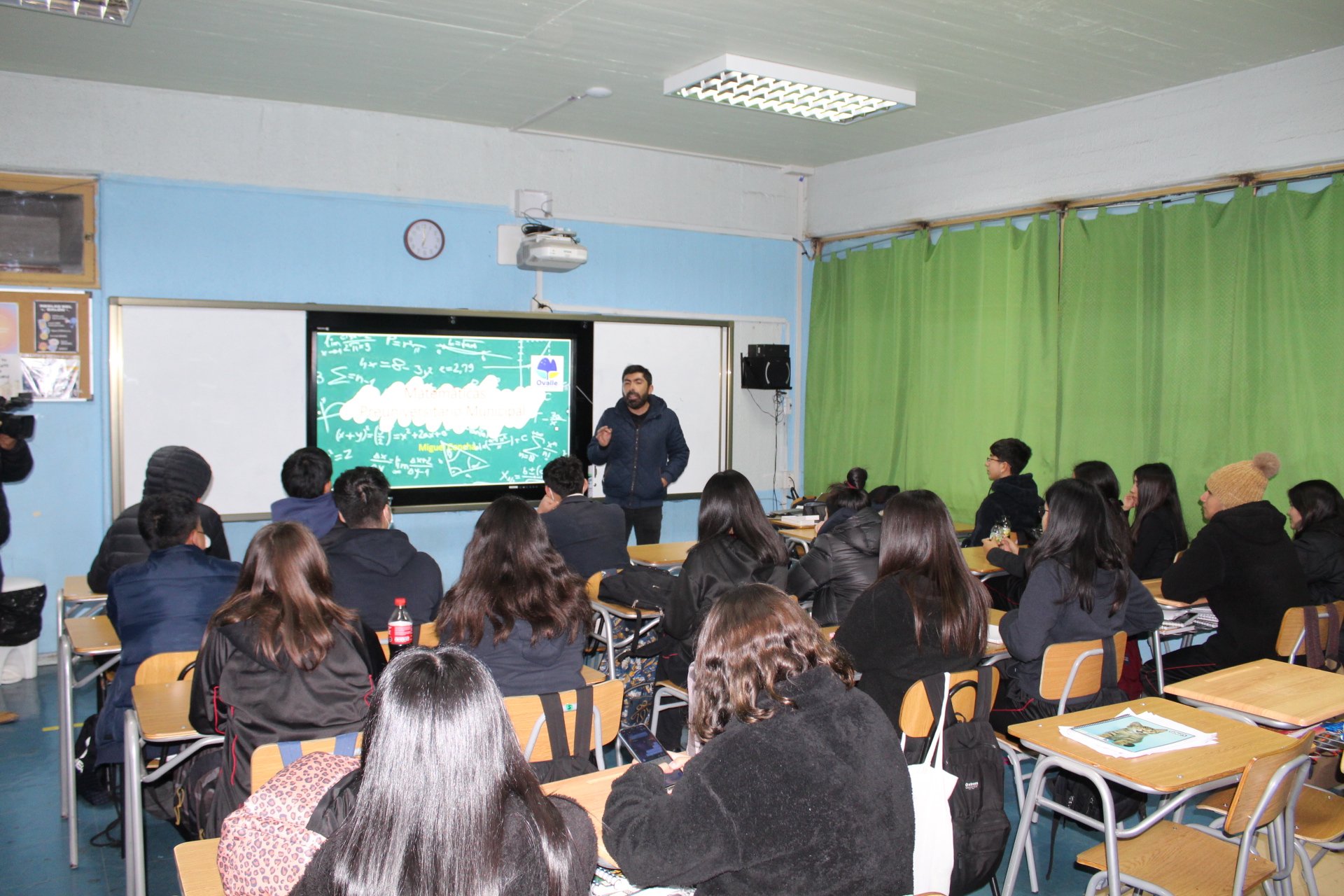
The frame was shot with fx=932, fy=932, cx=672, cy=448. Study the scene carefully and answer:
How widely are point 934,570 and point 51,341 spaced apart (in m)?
4.70

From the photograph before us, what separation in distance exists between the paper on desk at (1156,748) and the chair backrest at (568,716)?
1.19 metres

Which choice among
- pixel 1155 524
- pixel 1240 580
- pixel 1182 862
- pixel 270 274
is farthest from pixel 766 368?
pixel 1182 862

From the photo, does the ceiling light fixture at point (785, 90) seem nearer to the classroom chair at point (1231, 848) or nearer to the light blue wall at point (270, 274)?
the light blue wall at point (270, 274)

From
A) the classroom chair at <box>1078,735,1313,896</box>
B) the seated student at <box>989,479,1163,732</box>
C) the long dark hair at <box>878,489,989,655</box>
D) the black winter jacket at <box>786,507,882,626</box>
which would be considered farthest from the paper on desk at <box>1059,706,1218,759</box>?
the black winter jacket at <box>786,507,882,626</box>

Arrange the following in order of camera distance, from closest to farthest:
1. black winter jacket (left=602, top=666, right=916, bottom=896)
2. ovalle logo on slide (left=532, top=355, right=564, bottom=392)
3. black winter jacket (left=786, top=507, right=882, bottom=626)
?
1. black winter jacket (left=602, top=666, right=916, bottom=896)
2. black winter jacket (left=786, top=507, right=882, bottom=626)
3. ovalle logo on slide (left=532, top=355, right=564, bottom=392)

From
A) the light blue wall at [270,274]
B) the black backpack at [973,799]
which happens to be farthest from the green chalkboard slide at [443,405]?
the black backpack at [973,799]

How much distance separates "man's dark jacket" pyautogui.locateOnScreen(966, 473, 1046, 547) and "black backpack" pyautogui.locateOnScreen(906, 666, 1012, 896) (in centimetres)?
285

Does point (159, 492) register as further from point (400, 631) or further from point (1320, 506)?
point (1320, 506)

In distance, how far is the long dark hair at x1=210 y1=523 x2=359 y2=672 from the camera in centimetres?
237

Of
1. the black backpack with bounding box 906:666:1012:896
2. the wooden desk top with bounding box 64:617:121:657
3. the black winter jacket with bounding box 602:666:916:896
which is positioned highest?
the black winter jacket with bounding box 602:666:916:896

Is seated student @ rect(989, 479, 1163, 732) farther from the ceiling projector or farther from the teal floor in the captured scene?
the ceiling projector

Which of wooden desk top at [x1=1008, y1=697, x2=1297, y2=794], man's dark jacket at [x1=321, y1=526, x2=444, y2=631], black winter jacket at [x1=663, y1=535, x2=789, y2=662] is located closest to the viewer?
wooden desk top at [x1=1008, y1=697, x2=1297, y2=794]

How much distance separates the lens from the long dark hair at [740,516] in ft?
11.2

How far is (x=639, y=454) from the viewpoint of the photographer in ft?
20.1
